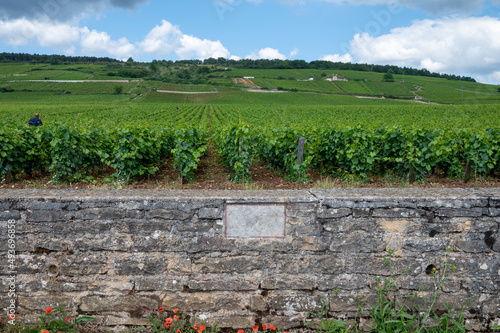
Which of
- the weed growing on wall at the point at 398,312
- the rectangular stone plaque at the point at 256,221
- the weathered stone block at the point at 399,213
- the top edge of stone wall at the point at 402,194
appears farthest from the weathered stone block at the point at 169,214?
the weathered stone block at the point at 399,213

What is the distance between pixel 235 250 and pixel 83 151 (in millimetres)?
7235

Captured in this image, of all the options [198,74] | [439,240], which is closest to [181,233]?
[439,240]

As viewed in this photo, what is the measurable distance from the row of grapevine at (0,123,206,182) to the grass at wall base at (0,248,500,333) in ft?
19.0

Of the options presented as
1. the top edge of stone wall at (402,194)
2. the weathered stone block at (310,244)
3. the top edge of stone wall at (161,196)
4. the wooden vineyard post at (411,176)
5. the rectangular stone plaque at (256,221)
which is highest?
the top edge of stone wall at (402,194)

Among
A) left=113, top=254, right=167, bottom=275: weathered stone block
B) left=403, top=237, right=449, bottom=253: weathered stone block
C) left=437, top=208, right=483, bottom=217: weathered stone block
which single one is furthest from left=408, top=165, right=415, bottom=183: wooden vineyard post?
left=113, top=254, right=167, bottom=275: weathered stone block

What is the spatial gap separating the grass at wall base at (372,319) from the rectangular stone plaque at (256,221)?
733 millimetres

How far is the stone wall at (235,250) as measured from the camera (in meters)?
2.69

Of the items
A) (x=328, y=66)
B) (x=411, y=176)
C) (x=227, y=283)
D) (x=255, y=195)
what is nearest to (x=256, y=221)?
(x=255, y=195)

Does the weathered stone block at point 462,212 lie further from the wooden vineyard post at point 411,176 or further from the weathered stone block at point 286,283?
the wooden vineyard post at point 411,176

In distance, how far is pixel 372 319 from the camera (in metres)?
2.74

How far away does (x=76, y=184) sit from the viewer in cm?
863

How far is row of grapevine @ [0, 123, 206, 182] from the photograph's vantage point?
329 inches

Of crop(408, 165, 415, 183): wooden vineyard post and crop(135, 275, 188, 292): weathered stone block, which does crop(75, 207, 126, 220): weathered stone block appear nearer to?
crop(135, 275, 188, 292): weathered stone block

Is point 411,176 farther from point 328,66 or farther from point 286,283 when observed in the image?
point 328,66
